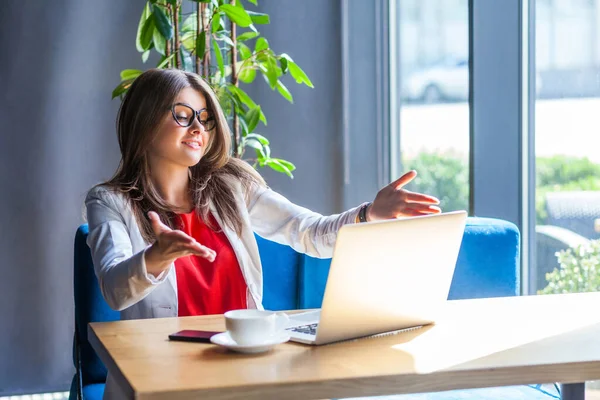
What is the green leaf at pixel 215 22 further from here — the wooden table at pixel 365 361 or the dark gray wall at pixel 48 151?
the wooden table at pixel 365 361

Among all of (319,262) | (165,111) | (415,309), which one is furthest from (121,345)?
(319,262)

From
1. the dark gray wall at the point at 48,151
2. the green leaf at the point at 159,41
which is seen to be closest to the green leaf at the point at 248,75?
the green leaf at the point at 159,41

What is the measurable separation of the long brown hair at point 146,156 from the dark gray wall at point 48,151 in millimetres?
1347

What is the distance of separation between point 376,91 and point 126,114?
6.41ft

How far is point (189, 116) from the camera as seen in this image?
2.05 metres

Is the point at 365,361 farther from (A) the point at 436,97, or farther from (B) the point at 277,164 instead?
(A) the point at 436,97

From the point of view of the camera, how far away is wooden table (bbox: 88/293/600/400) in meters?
1.11

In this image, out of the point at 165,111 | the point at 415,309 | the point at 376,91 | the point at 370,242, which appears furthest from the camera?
the point at 376,91

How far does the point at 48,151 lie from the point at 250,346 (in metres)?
2.44

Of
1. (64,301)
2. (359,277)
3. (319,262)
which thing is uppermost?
(359,277)

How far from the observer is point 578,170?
2.51 metres

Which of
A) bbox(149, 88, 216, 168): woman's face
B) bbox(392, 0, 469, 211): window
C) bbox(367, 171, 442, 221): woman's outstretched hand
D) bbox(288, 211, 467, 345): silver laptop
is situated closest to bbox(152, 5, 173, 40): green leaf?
bbox(149, 88, 216, 168): woman's face

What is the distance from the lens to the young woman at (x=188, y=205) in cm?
196

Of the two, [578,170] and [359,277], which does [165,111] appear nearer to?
[359,277]
